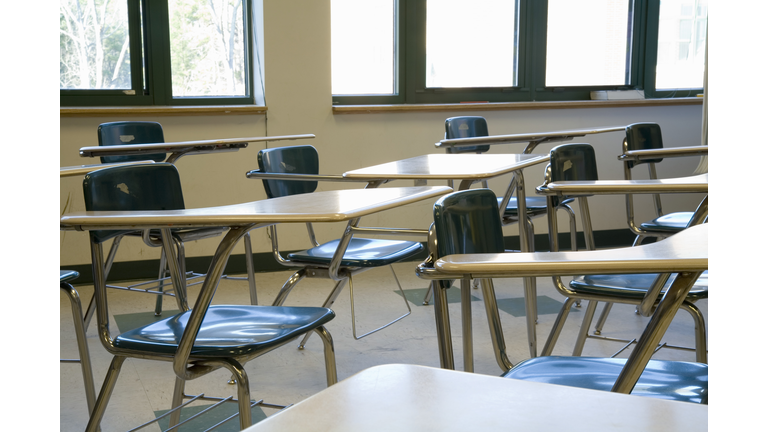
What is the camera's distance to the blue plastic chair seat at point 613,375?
47.3 inches

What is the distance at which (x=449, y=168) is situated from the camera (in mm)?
2645

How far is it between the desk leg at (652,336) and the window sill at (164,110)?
3448mm

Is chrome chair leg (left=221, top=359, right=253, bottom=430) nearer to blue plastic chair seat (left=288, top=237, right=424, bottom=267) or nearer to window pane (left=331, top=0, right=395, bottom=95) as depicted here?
blue plastic chair seat (left=288, top=237, right=424, bottom=267)

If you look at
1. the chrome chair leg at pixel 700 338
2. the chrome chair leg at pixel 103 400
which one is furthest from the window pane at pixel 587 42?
the chrome chair leg at pixel 103 400

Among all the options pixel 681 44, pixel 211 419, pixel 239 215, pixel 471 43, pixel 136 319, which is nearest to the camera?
pixel 239 215

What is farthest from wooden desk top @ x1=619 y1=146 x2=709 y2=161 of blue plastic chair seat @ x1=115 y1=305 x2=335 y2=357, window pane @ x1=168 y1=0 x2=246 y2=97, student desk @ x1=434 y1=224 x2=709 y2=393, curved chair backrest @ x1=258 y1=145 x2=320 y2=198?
window pane @ x1=168 y1=0 x2=246 y2=97

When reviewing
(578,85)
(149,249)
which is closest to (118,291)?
(149,249)

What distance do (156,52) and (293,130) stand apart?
2.98 feet

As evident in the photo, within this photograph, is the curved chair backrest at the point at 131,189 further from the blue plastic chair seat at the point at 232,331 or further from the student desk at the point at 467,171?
the student desk at the point at 467,171

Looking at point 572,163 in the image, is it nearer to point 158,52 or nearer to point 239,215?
point 239,215

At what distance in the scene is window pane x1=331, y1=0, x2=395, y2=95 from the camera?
4594 mm

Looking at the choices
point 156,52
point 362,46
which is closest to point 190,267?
point 156,52
